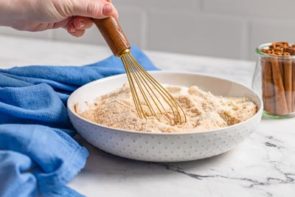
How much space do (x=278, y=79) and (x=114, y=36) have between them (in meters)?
0.26

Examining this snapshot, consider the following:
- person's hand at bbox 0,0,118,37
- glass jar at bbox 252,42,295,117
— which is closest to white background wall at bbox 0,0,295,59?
glass jar at bbox 252,42,295,117

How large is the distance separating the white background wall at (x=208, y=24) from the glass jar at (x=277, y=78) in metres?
0.35

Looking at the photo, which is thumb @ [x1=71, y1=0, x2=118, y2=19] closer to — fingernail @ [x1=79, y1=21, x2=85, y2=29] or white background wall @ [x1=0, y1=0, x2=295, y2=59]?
fingernail @ [x1=79, y1=21, x2=85, y2=29]

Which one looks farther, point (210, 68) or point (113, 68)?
point (210, 68)

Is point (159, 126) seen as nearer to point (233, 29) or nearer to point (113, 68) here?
point (113, 68)

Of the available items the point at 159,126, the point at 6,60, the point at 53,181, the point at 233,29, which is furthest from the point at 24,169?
the point at 233,29

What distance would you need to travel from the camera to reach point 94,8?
77cm

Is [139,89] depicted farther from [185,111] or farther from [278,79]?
[278,79]

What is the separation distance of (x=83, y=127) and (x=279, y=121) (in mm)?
321

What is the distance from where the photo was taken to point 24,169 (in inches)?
24.8

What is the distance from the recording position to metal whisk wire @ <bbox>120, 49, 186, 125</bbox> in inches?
29.6

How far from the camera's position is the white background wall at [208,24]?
123 cm

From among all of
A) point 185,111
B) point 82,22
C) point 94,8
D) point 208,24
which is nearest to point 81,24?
point 82,22

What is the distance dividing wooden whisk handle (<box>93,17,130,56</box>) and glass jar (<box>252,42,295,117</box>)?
0.23 meters
